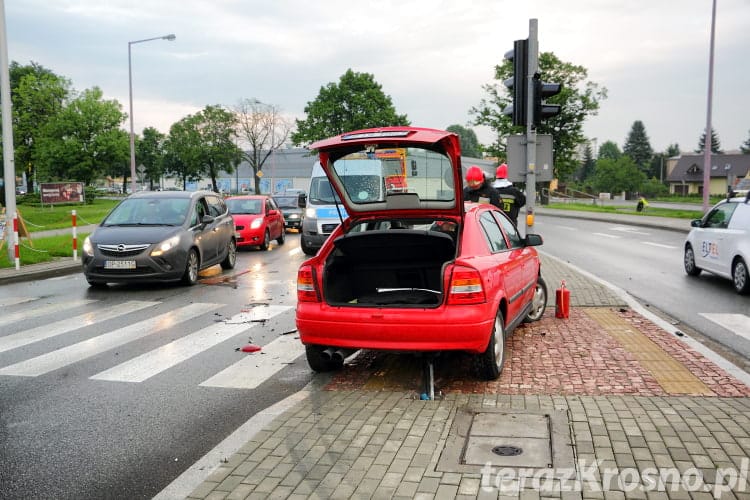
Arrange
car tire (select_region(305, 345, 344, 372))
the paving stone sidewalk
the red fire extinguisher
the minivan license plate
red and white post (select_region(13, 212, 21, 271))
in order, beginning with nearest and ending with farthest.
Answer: the paving stone sidewalk → car tire (select_region(305, 345, 344, 372)) → the red fire extinguisher → the minivan license plate → red and white post (select_region(13, 212, 21, 271))

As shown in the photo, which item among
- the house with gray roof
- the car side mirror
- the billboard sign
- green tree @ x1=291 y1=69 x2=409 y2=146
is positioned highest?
green tree @ x1=291 y1=69 x2=409 y2=146

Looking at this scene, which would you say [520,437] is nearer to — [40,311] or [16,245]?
[40,311]

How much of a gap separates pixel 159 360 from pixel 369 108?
2694 inches

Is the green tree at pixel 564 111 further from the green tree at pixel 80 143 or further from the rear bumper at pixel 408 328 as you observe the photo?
the rear bumper at pixel 408 328

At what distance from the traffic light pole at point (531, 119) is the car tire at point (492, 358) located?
328 cm

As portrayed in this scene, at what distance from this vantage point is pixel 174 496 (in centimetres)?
365

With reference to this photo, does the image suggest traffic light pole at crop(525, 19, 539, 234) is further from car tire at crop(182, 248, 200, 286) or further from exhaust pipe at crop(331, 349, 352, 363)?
car tire at crop(182, 248, 200, 286)

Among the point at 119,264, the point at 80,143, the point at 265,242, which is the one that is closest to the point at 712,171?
the point at 80,143

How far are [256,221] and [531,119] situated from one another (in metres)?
12.1

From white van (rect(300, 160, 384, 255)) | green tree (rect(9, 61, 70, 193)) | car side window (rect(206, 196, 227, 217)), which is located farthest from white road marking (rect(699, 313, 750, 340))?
green tree (rect(9, 61, 70, 193))

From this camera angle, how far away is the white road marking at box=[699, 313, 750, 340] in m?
8.12

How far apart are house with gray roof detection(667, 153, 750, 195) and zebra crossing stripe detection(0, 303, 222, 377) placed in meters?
118

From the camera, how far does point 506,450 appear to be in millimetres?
4055

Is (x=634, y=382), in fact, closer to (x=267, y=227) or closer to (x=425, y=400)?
(x=425, y=400)
